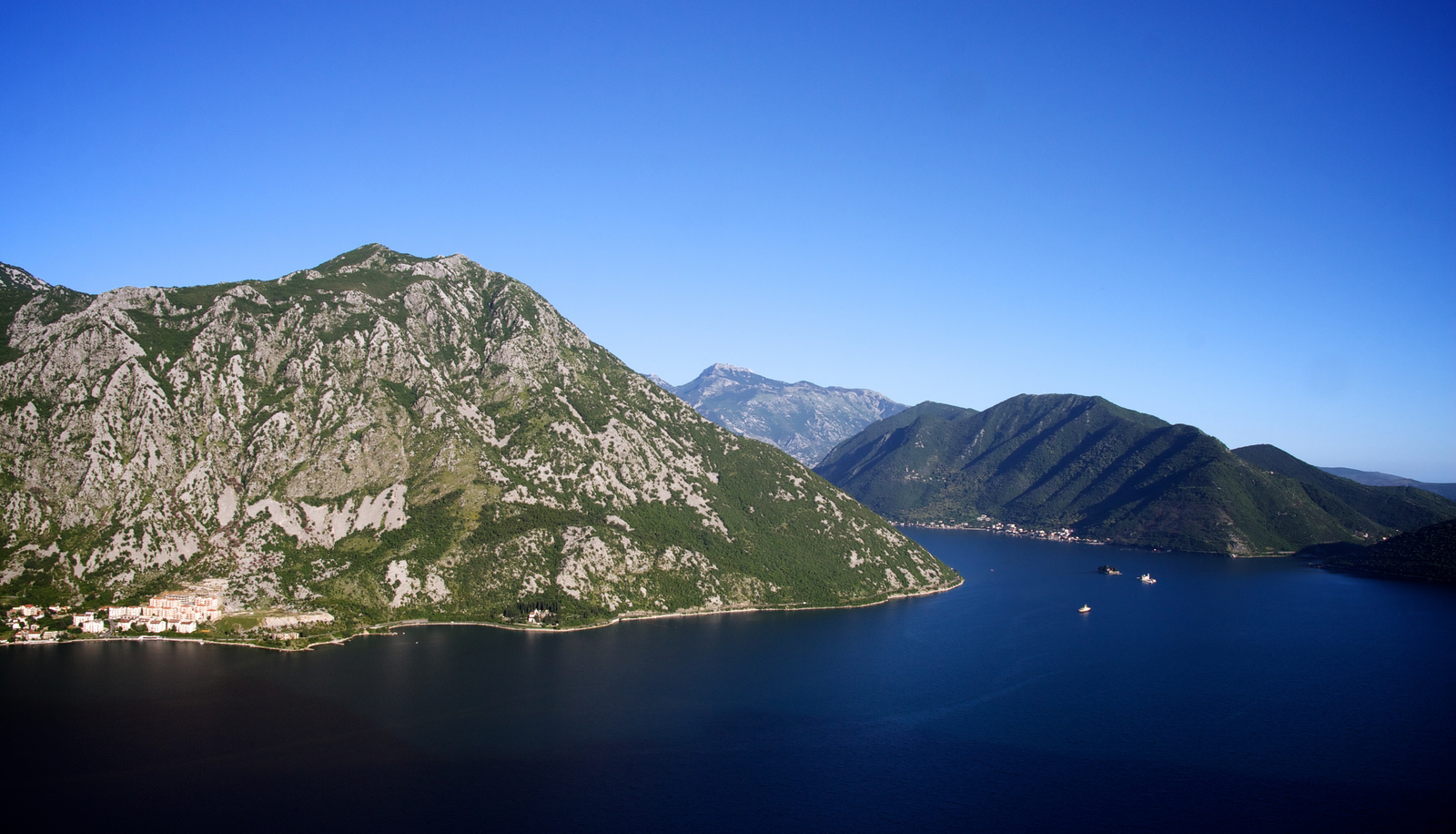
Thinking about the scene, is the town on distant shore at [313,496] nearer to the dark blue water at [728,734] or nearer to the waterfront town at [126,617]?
the waterfront town at [126,617]

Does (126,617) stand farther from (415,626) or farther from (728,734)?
(728,734)

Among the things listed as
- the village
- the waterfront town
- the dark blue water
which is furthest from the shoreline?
the dark blue water

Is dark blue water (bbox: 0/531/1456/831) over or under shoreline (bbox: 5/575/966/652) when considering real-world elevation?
under

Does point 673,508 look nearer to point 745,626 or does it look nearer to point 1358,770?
point 745,626

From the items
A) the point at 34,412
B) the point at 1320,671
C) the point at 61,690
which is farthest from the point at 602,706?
the point at 34,412

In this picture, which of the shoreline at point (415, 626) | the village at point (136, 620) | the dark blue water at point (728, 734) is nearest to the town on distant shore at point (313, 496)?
the village at point (136, 620)

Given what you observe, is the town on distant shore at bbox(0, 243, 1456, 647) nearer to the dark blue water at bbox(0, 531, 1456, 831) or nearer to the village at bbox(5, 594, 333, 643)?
the village at bbox(5, 594, 333, 643)
